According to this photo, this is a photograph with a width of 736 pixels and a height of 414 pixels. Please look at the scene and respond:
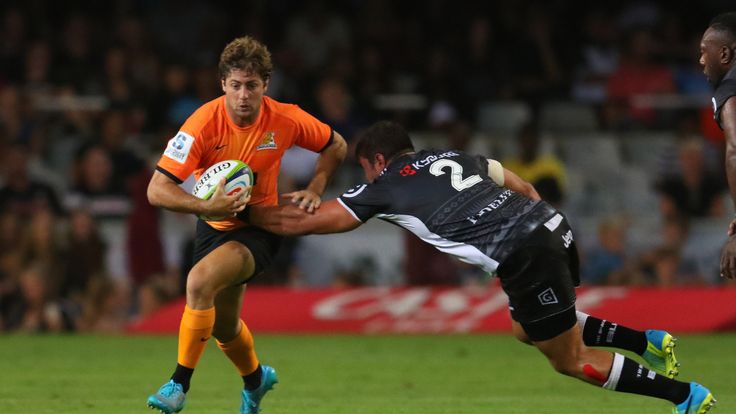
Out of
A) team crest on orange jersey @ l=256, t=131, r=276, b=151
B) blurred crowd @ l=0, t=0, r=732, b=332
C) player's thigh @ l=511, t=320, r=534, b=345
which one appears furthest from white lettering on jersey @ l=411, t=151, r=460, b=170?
blurred crowd @ l=0, t=0, r=732, b=332

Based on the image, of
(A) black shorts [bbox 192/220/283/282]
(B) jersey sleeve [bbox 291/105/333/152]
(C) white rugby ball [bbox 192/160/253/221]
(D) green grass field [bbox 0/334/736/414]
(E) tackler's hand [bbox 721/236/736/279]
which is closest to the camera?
(E) tackler's hand [bbox 721/236/736/279]

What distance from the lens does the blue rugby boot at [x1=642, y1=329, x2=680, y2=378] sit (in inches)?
295

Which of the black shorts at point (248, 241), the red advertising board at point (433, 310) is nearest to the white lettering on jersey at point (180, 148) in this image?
the black shorts at point (248, 241)

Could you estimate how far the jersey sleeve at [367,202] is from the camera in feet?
22.9

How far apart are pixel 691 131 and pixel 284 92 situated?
5.14m

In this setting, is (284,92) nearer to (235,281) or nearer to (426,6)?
(426,6)

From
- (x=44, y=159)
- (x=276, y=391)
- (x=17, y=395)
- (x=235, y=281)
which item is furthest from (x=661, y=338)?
(x=44, y=159)

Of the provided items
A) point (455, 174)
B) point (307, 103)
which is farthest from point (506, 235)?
point (307, 103)

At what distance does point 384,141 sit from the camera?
7191mm

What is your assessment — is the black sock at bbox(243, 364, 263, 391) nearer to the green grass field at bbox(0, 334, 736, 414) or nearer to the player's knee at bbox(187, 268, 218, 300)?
the green grass field at bbox(0, 334, 736, 414)

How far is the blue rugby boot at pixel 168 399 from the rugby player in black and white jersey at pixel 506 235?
117 cm

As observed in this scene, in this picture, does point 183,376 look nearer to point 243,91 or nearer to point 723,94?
point 243,91

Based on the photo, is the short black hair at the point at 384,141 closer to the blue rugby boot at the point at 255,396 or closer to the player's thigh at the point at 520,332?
the player's thigh at the point at 520,332

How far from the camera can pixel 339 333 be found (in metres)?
14.5
